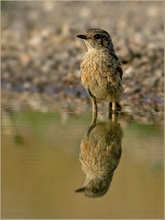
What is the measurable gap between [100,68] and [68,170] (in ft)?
11.0

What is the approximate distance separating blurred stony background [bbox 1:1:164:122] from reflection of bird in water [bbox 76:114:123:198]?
220 cm

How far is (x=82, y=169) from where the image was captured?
8438mm

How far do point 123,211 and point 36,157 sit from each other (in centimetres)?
211

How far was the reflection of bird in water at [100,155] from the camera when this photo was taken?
7742mm

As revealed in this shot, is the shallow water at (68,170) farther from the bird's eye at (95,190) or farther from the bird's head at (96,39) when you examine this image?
the bird's head at (96,39)

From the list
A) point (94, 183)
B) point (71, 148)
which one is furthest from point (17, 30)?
point (94, 183)

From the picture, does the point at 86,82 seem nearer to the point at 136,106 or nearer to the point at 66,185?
the point at 136,106

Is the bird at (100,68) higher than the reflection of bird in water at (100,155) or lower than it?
higher

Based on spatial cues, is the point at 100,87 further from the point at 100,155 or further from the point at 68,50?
the point at 68,50

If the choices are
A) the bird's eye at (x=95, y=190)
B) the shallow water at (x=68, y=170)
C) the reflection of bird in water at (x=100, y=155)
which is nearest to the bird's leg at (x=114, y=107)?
the shallow water at (x=68, y=170)

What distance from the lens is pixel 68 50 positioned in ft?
56.6

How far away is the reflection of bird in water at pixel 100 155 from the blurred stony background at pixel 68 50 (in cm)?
220

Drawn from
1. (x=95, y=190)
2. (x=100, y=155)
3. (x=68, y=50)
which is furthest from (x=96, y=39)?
(x=68, y=50)

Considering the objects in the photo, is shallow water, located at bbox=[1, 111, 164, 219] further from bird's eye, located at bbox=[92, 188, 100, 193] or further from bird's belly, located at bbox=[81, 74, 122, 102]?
bird's belly, located at bbox=[81, 74, 122, 102]
